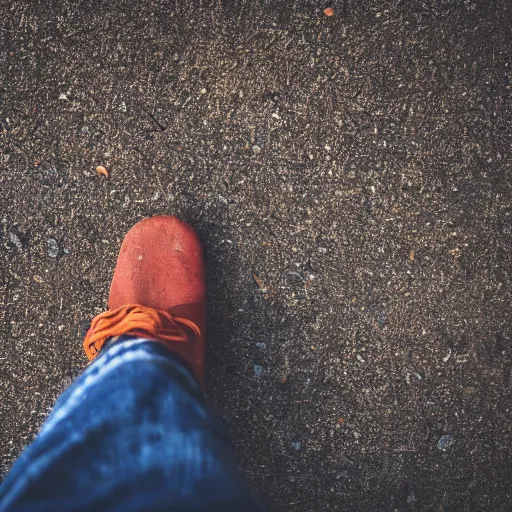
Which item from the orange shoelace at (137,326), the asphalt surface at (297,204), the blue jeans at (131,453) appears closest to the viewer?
the blue jeans at (131,453)

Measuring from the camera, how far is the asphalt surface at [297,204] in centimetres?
159

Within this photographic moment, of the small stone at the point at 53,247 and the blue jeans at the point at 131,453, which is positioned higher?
the small stone at the point at 53,247

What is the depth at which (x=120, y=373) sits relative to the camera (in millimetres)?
1271

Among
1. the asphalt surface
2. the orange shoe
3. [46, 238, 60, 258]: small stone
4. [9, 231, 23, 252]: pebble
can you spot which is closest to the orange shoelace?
the orange shoe

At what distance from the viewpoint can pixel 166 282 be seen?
5.40 feet

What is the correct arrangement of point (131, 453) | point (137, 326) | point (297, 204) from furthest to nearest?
point (297, 204) → point (137, 326) → point (131, 453)

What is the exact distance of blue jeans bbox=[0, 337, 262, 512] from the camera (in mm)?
1039

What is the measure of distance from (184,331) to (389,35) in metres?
1.23

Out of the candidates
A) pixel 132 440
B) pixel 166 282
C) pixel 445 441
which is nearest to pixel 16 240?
pixel 166 282

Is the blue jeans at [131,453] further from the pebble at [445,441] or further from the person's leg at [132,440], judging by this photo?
the pebble at [445,441]

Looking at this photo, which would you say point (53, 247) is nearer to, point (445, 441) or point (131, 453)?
point (131, 453)

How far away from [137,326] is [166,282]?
219 millimetres

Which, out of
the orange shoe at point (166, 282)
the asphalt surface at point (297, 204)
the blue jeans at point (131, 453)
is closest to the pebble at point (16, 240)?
the asphalt surface at point (297, 204)

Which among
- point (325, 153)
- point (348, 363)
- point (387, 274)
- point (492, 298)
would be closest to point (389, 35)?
point (325, 153)
